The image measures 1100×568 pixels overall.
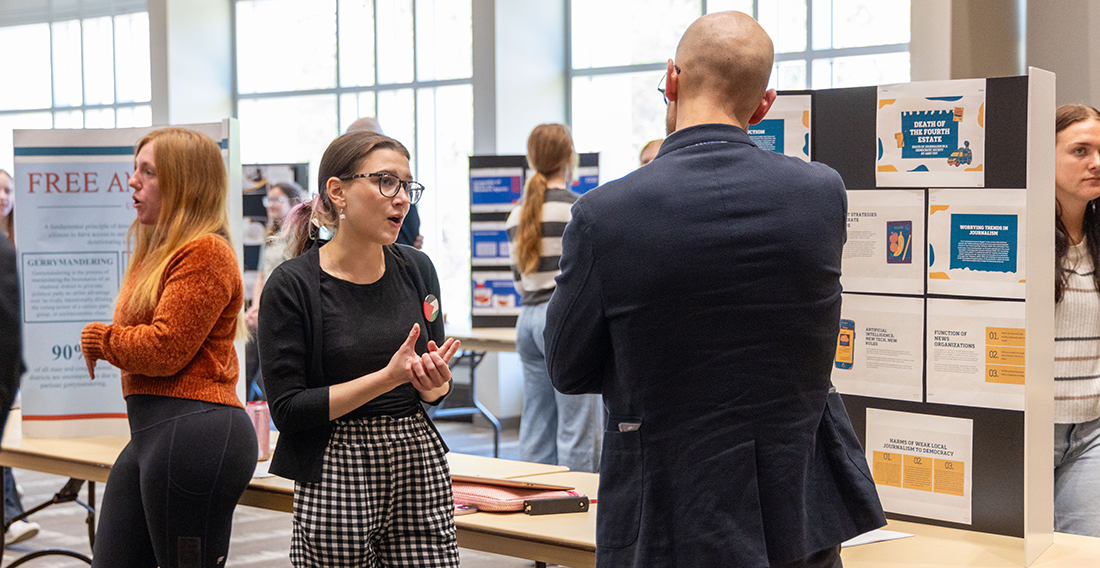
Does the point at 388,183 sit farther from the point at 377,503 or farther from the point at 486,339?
the point at 486,339

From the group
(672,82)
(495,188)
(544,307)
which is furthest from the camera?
(495,188)

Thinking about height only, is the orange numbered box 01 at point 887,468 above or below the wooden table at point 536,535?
above

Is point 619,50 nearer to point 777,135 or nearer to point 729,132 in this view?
point 777,135

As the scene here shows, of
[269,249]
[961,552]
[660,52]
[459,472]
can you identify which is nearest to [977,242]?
[961,552]

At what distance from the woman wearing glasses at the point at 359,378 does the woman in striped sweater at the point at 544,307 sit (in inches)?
106

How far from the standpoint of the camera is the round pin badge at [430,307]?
6.45ft

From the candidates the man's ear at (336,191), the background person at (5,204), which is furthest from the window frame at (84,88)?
the man's ear at (336,191)

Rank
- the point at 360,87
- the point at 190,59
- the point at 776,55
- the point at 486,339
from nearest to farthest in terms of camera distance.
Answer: the point at 486,339 → the point at 776,55 → the point at 360,87 → the point at 190,59

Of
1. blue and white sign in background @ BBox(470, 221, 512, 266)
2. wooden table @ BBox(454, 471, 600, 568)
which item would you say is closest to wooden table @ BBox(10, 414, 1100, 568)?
wooden table @ BBox(454, 471, 600, 568)

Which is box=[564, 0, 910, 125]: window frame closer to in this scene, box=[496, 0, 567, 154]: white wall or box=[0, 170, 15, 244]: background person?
box=[496, 0, 567, 154]: white wall

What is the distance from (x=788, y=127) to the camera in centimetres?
220

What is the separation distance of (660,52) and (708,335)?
22.9 ft

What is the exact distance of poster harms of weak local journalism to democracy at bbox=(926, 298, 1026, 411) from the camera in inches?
75.8

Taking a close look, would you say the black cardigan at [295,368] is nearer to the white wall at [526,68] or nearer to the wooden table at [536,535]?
the wooden table at [536,535]
